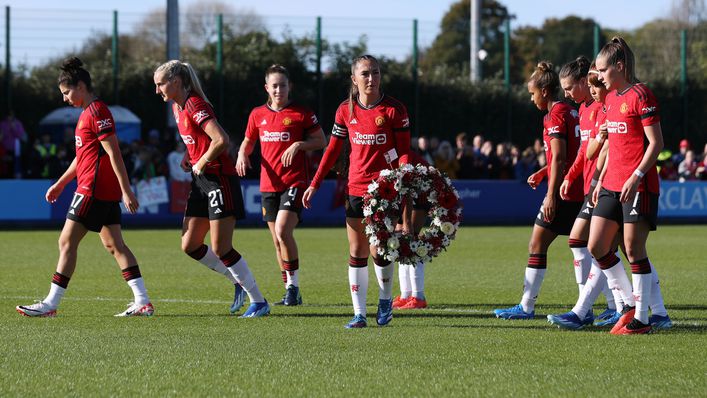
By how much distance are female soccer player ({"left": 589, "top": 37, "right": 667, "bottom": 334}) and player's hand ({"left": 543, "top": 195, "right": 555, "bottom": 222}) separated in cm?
79

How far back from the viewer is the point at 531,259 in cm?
1031

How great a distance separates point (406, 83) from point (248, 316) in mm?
26514

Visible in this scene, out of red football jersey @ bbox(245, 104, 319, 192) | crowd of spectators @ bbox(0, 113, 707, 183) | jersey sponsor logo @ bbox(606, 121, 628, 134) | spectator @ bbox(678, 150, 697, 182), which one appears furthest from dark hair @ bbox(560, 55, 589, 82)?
spectator @ bbox(678, 150, 697, 182)

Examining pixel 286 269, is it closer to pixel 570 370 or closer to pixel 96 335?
pixel 96 335

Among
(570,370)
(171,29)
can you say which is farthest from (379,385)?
(171,29)

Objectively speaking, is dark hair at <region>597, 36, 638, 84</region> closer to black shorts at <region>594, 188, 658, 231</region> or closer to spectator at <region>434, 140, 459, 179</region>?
black shorts at <region>594, 188, 658, 231</region>

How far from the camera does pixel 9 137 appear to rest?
92.0 ft

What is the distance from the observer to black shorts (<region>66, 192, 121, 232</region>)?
1019cm

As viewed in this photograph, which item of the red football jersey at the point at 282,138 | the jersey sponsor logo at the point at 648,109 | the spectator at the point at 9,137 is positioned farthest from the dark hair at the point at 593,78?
the spectator at the point at 9,137

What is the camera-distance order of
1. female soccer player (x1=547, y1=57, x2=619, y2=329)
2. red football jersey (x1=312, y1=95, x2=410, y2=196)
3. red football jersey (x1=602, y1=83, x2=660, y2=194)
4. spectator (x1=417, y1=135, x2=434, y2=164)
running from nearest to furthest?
1. red football jersey (x1=602, y1=83, x2=660, y2=194)
2. female soccer player (x1=547, y1=57, x2=619, y2=329)
3. red football jersey (x1=312, y1=95, x2=410, y2=196)
4. spectator (x1=417, y1=135, x2=434, y2=164)

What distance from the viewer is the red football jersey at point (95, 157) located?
10148 millimetres

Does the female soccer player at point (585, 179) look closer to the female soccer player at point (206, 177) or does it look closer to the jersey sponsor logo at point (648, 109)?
the jersey sponsor logo at point (648, 109)

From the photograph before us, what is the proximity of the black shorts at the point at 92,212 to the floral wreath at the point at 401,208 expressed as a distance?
231 centimetres

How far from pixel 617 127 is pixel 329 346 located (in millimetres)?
2604
